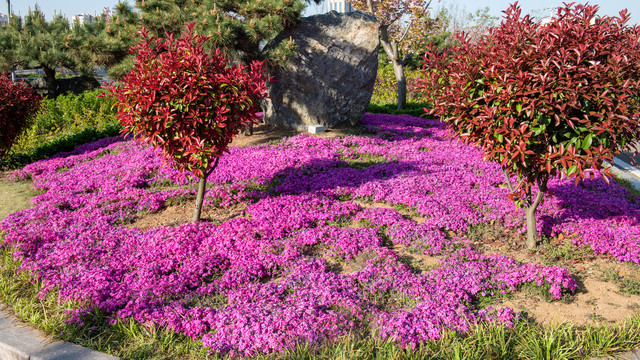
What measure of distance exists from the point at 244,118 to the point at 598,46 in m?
4.04

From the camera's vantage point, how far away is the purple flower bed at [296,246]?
387cm

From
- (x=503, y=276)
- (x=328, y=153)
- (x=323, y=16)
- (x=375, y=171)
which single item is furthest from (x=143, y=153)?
(x=503, y=276)

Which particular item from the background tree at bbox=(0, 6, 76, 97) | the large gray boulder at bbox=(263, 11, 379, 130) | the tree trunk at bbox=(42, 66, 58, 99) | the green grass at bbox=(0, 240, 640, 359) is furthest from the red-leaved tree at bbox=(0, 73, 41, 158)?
the tree trunk at bbox=(42, 66, 58, 99)

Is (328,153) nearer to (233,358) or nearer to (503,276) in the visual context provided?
(503,276)

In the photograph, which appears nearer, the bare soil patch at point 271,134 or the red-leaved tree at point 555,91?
the red-leaved tree at point 555,91

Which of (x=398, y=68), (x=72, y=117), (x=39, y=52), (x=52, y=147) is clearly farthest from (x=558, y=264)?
(x=39, y=52)

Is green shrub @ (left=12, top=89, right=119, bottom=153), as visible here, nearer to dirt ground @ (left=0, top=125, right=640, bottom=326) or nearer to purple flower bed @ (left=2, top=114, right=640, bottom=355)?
purple flower bed @ (left=2, top=114, right=640, bottom=355)

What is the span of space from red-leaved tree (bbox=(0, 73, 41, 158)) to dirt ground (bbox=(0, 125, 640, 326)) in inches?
108

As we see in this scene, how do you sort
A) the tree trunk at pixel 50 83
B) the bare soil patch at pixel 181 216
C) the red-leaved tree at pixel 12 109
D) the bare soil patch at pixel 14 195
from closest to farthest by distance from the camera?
the bare soil patch at pixel 181 216
the bare soil patch at pixel 14 195
the red-leaved tree at pixel 12 109
the tree trunk at pixel 50 83

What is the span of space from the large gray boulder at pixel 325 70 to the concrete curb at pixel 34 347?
8.16m

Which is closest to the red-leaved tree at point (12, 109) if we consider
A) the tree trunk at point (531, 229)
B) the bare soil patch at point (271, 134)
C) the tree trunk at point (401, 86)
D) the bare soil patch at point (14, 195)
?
the bare soil patch at point (14, 195)

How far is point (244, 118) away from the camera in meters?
5.73

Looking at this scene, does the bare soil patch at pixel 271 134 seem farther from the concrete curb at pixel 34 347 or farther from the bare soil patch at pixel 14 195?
the concrete curb at pixel 34 347

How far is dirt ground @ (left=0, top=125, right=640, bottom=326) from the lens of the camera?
4102mm
